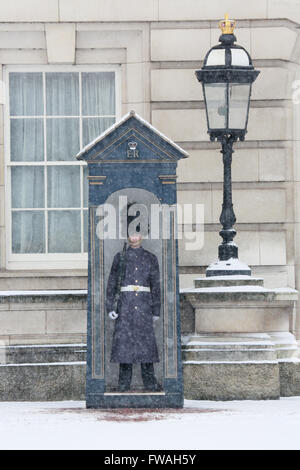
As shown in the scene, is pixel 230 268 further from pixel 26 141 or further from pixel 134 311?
pixel 26 141

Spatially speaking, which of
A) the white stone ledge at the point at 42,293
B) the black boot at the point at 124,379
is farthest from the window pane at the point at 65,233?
the black boot at the point at 124,379

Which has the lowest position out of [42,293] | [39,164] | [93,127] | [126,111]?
[42,293]

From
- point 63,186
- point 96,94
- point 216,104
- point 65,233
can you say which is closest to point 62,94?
point 96,94

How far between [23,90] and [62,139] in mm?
685

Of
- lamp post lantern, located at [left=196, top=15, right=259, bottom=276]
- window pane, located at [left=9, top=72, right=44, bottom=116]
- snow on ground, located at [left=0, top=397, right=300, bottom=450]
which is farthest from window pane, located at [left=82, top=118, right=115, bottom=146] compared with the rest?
snow on ground, located at [left=0, top=397, right=300, bottom=450]

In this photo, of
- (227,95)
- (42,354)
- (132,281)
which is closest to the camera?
(132,281)

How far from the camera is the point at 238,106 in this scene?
13.2 meters

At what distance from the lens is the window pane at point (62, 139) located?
47.4 feet

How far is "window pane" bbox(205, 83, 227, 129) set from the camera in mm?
13203

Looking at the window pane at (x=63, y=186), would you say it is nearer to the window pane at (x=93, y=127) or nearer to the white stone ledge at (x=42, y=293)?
the window pane at (x=93, y=127)

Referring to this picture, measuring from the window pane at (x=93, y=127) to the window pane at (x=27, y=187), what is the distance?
2.00 feet

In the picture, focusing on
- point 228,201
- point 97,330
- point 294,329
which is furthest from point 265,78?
point 97,330
